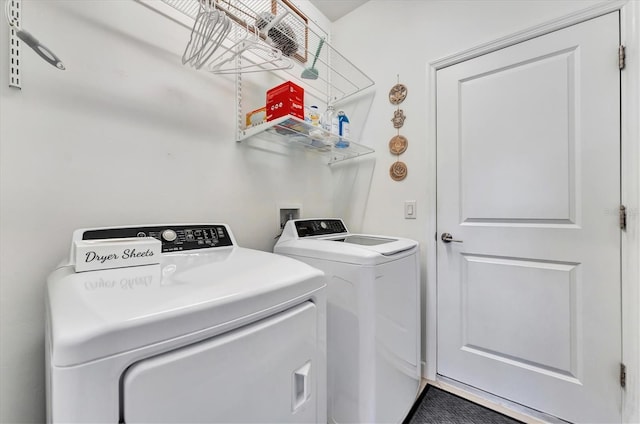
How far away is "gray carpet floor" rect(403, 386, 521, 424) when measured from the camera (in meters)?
1.40

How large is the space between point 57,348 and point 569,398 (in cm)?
212

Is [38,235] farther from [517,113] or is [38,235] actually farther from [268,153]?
[517,113]

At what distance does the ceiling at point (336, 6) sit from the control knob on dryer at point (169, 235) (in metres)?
2.16

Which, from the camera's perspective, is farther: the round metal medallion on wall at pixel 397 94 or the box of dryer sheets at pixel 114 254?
the round metal medallion on wall at pixel 397 94

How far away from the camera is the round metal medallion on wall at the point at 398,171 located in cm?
188

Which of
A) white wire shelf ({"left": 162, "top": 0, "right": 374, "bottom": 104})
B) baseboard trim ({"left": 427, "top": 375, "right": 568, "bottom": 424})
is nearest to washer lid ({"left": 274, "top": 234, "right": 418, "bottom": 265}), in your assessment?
white wire shelf ({"left": 162, "top": 0, "right": 374, "bottom": 104})

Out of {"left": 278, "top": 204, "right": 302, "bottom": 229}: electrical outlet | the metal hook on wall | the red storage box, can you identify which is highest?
the red storage box

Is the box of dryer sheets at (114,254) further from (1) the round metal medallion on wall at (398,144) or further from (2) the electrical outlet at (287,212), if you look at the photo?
(1) the round metal medallion on wall at (398,144)

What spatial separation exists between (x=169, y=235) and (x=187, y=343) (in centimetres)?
70

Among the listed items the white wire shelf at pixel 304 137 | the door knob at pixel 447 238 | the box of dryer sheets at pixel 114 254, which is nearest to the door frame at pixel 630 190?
the door knob at pixel 447 238

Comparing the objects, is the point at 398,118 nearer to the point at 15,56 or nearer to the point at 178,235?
the point at 178,235

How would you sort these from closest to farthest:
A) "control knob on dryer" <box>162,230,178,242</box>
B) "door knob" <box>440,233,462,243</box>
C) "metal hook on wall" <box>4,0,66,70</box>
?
"metal hook on wall" <box>4,0,66,70</box> → "control knob on dryer" <box>162,230,178,242</box> → "door knob" <box>440,233,462,243</box>

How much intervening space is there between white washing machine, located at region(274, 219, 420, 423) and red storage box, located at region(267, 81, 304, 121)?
0.72m

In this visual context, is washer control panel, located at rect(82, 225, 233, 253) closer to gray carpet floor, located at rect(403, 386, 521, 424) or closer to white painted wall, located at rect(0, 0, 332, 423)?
white painted wall, located at rect(0, 0, 332, 423)
